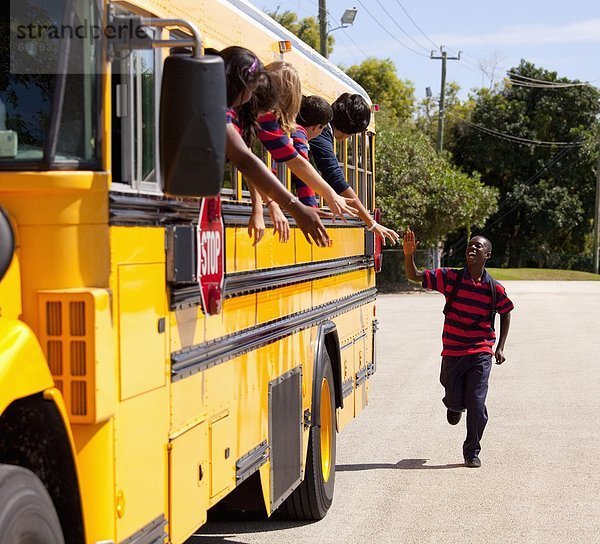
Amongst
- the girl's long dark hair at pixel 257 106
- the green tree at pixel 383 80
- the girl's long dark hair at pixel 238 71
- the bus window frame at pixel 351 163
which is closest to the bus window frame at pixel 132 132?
the girl's long dark hair at pixel 238 71

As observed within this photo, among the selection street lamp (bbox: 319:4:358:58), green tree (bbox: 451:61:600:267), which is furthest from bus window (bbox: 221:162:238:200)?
green tree (bbox: 451:61:600:267)

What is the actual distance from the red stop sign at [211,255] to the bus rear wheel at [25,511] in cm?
125

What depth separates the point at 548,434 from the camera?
10211 mm

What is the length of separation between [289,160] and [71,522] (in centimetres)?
228

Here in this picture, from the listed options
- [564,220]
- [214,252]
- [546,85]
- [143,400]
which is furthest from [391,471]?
[546,85]

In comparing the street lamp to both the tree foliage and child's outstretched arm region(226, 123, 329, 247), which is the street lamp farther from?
child's outstretched arm region(226, 123, 329, 247)

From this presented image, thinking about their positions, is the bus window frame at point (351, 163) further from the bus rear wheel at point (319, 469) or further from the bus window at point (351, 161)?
the bus rear wheel at point (319, 469)

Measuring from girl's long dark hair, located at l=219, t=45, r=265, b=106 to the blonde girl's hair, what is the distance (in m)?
0.36

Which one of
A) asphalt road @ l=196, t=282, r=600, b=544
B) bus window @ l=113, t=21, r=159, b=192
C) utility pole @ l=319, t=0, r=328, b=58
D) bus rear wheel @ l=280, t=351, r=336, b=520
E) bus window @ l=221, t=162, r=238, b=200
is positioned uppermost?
utility pole @ l=319, t=0, r=328, b=58

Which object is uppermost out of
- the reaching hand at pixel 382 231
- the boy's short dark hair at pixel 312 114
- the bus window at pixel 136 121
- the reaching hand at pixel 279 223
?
the boy's short dark hair at pixel 312 114

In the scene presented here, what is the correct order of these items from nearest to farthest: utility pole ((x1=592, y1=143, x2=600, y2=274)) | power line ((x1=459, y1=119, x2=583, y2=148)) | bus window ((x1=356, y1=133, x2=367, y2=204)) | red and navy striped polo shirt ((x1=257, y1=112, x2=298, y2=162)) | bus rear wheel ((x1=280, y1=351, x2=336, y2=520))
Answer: red and navy striped polo shirt ((x1=257, y1=112, x2=298, y2=162)) → bus rear wheel ((x1=280, y1=351, x2=336, y2=520)) → bus window ((x1=356, y1=133, x2=367, y2=204)) → utility pole ((x1=592, y1=143, x2=600, y2=274)) → power line ((x1=459, y1=119, x2=583, y2=148))

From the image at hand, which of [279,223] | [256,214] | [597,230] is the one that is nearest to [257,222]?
[256,214]

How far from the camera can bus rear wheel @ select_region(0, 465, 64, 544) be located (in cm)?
311

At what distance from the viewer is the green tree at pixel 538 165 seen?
56250mm
